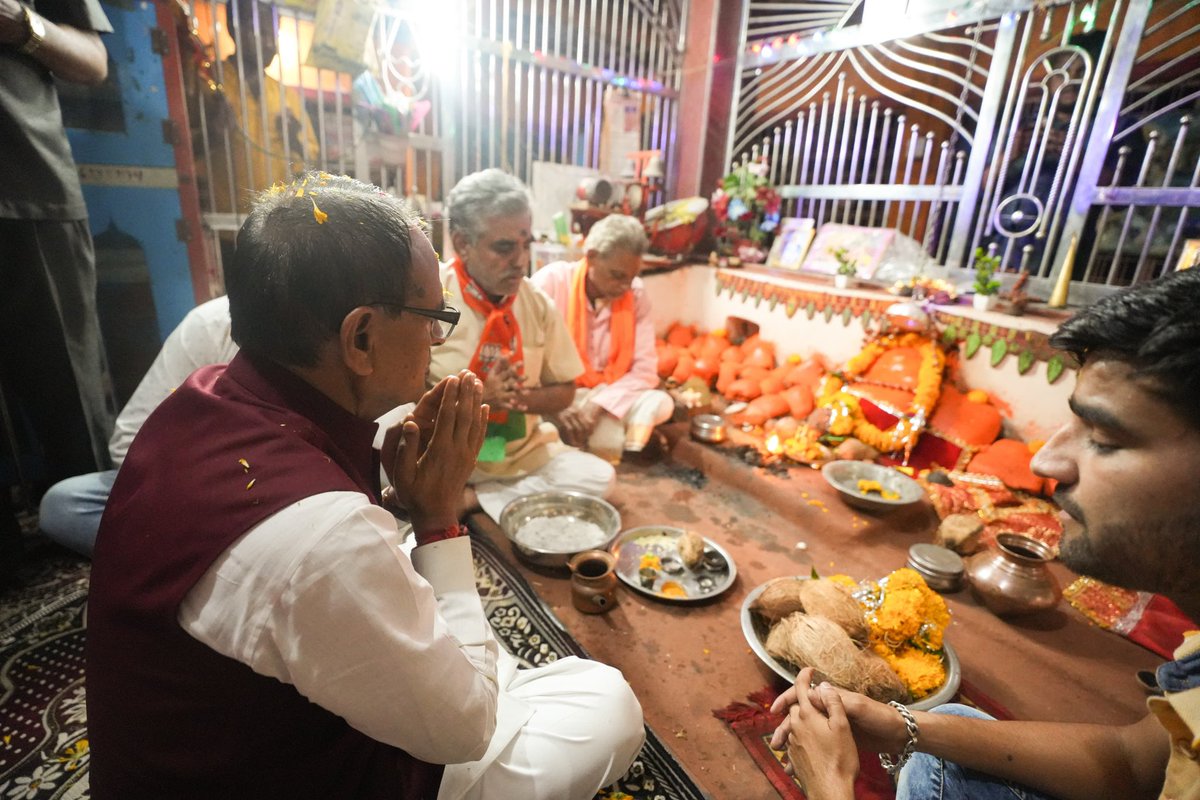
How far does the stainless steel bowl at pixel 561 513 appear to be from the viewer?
3.17 m

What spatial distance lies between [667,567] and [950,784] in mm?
1651

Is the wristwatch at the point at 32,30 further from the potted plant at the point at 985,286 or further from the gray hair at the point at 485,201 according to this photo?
the potted plant at the point at 985,286

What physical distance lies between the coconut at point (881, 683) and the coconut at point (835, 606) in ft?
0.41

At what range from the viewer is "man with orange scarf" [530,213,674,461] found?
4.50 m

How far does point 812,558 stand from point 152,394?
3.50 m

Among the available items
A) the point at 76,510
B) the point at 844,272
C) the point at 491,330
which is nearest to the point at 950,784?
the point at 491,330

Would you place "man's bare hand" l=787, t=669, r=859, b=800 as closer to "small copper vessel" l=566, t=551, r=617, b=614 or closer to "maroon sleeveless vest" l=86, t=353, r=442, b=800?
"maroon sleeveless vest" l=86, t=353, r=442, b=800

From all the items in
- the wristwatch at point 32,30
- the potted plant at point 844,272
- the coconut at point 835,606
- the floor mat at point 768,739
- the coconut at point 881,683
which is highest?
the wristwatch at point 32,30

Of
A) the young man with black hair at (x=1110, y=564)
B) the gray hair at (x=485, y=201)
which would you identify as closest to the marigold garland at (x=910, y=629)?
the young man with black hair at (x=1110, y=564)

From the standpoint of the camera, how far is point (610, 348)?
188 inches

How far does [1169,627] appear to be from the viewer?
2854 millimetres

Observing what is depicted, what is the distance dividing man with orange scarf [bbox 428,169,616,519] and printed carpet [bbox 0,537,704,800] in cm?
60

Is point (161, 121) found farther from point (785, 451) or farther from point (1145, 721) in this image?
point (1145, 721)

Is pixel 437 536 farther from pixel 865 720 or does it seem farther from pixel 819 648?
pixel 819 648
